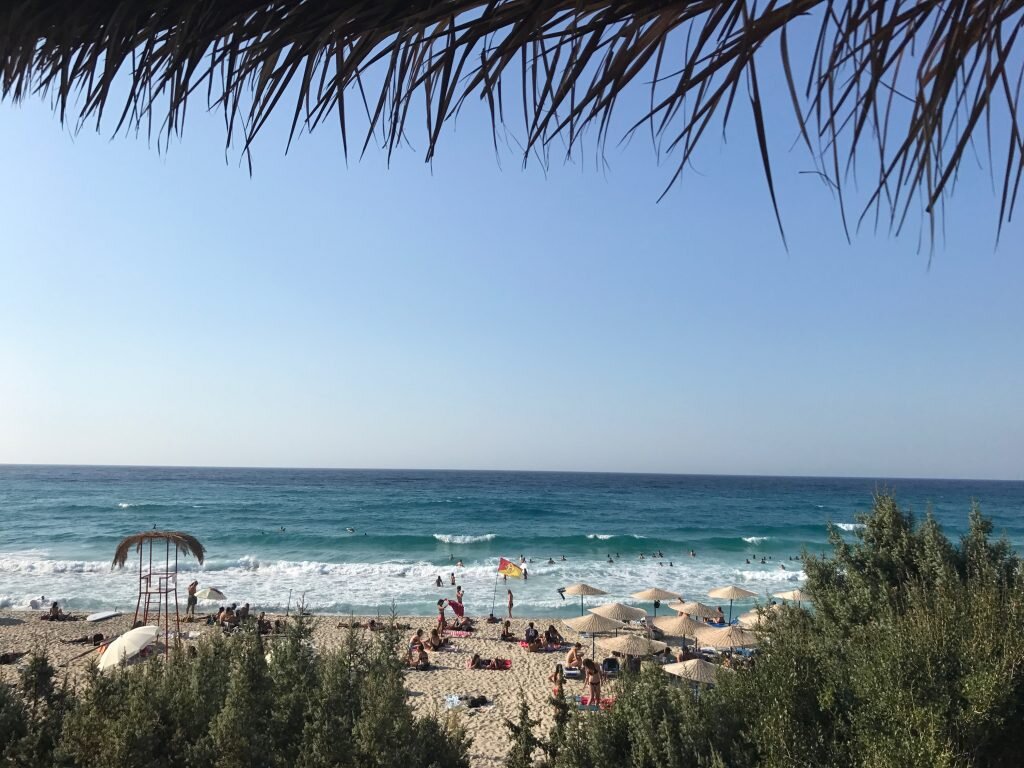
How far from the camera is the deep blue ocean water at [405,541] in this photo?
90.5 ft

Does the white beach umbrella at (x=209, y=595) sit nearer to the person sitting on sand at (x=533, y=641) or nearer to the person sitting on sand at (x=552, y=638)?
the person sitting on sand at (x=533, y=641)

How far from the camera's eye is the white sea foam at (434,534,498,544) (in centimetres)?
4272

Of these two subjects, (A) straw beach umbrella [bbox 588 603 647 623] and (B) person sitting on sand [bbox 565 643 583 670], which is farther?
(A) straw beach umbrella [bbox 588 603 647 623]

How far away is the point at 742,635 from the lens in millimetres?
15680

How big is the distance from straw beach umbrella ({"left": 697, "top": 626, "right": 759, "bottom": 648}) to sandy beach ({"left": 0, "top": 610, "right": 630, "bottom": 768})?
330 cm

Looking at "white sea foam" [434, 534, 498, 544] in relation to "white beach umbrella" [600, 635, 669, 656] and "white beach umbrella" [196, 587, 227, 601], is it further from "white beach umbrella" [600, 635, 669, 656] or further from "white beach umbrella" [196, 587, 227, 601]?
"white beach umbrella" [600, 635, 669, 656]

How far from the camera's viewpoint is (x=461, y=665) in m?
17.1

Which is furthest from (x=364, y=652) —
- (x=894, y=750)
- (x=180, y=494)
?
(x=180, y=494)

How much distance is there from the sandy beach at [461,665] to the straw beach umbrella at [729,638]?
3298 millimetres

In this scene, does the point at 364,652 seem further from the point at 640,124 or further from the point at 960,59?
the point at 960,59

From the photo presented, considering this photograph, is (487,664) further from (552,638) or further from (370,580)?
(370,580)

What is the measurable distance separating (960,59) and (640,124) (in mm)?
703

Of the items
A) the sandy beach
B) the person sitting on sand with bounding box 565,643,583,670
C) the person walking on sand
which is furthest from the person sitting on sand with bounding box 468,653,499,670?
the person walking on sand

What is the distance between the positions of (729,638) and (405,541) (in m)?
29.7
